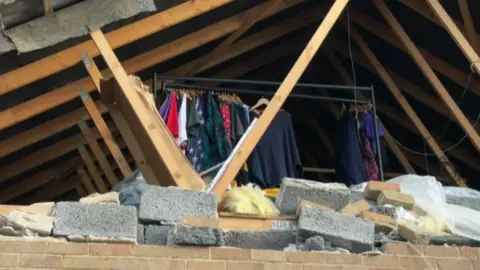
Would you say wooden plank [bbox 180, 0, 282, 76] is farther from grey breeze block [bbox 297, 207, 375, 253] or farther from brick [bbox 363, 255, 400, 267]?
brick [bbox 363, 255, 400, 267]

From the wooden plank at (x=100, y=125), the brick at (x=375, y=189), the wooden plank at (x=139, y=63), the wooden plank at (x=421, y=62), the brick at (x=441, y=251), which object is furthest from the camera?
the wooden plank at (x=421, y=62)

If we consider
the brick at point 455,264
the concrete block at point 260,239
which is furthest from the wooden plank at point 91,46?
the brick at point 455,264

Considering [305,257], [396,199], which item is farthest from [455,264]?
[305,257]

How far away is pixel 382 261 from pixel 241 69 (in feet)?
13.8

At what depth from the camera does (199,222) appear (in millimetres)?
4332

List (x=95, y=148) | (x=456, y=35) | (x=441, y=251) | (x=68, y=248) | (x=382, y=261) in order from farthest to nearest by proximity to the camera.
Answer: (x=95, y=148)
(x=456, y=35)
(x=441, y=251)
(x=382, y=261)
(x=68, y=248)

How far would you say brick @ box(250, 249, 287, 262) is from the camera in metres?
4.26

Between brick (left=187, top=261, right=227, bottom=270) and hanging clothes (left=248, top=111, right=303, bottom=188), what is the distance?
82.6 inches

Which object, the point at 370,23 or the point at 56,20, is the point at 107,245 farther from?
the point at 370,23

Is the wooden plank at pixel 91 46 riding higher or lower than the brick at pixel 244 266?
higher

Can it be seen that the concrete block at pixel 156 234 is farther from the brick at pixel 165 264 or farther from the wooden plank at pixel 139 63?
the wooden plank at pixel 139 63

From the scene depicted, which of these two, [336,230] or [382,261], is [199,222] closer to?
[336,230]

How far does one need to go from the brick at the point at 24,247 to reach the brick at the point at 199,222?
83 cm

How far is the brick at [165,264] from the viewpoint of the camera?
4.14 metres
